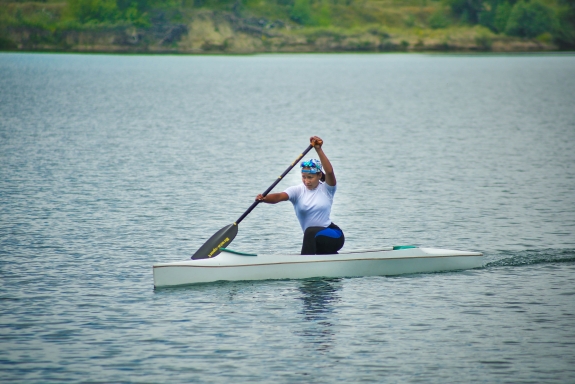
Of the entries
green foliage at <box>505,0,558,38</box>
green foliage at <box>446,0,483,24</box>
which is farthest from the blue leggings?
green foliage at <box>446,0,483,24</box>

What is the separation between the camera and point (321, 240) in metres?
16.2

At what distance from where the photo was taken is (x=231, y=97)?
7881 cm

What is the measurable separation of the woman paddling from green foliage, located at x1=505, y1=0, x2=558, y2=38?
156 metres

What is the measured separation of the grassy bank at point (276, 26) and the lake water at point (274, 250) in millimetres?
110617

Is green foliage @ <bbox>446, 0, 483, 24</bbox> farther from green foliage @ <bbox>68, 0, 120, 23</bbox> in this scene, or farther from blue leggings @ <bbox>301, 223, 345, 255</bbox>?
blue leggings @ <bbox>301, 223, 345, 255</bbox>

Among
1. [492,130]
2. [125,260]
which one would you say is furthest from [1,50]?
[125,260]

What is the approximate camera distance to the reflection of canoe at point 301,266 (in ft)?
51.4

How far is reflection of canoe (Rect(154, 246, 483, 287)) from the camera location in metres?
15.7

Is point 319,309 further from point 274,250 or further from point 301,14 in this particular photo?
point 301,14

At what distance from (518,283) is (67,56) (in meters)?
162

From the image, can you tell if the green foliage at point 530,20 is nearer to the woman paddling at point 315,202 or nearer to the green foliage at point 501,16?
the green foliage at point 501,16

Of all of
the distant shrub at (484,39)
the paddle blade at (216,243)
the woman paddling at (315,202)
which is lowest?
the paddle blade at (216,243)

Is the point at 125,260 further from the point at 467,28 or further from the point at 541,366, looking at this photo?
the point at 467,28

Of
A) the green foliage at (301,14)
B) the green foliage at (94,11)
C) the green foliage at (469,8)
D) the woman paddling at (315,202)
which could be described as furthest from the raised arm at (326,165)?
the green foliage at (469,8)
